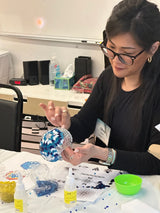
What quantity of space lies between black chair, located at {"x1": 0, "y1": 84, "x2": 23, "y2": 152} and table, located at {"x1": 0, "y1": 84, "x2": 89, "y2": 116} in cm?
95

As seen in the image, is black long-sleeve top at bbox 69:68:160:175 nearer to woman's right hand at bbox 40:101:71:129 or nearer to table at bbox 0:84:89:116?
woman's right hand at bbox 40:101:71:129

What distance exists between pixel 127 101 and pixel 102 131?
211 millimetres

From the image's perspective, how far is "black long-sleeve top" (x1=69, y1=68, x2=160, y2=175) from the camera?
157cm

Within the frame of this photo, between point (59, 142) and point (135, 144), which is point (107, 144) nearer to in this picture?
point (135, 144)

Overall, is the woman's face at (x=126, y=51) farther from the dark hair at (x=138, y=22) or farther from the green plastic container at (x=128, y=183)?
the green plastic container at (x=128, y=183)

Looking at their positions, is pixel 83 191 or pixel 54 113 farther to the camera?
pixel 54 113

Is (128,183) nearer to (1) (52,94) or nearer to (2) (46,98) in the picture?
(2) (46,98)

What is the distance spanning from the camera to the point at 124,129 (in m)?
1.84

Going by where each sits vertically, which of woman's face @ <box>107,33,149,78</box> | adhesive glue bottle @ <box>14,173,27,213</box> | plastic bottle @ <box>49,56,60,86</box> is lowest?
plastic bottle @ <box>49,56,60,86</box>

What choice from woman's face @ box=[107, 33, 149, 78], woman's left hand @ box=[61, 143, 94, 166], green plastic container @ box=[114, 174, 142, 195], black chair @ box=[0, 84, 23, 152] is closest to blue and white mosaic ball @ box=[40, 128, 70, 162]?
woman's left hand @ box=[61, 143, 94, 166]

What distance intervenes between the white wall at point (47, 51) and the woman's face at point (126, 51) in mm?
1573

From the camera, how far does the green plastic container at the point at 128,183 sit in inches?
55.1

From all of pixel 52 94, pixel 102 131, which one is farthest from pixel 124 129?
pixel 52 94

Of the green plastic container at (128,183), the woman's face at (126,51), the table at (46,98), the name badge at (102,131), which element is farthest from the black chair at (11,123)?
the table at (46,98)
